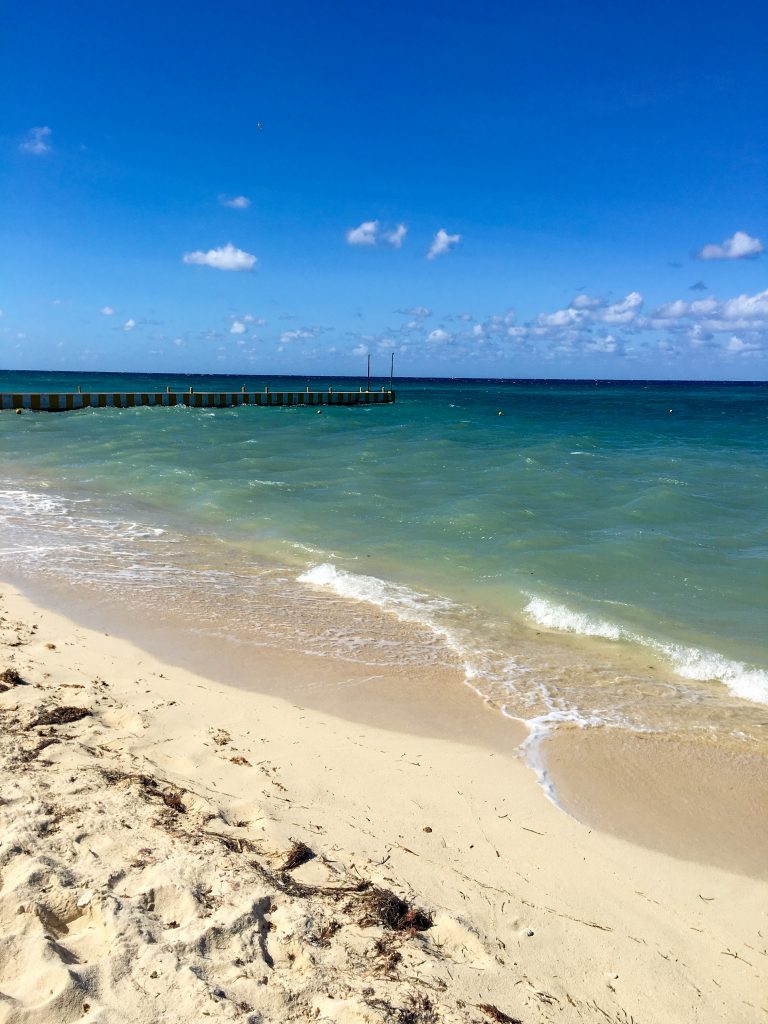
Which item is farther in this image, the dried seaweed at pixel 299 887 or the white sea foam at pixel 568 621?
the white sea foam at pixel 568 621

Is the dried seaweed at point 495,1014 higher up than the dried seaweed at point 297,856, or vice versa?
the dried seaweed at point 297,856

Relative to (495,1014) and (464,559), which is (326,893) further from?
(464,559)

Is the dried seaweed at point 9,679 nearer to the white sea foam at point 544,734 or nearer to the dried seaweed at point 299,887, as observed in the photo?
the dried seaweed at point 299,887

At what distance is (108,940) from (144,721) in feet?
8.89

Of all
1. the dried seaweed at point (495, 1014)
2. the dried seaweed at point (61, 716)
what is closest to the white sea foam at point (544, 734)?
the dried seaweed at point (495, 1014)

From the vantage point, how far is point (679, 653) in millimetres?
8188

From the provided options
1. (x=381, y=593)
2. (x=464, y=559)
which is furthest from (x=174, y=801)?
(x=464, y=559)

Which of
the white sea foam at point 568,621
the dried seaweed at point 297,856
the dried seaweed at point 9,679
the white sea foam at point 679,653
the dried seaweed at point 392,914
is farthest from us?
the white sea foam at point 568,621

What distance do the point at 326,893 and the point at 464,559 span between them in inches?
334

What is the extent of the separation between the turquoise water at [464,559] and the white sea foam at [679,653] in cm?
3

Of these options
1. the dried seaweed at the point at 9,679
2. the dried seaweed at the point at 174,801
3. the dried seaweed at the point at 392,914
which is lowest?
the dried seaweed at the point at 392,914

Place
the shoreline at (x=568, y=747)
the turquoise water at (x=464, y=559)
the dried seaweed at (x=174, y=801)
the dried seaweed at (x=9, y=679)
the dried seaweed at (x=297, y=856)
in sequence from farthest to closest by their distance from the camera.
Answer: the turquoise water at (x=464, y=559) < the dried seaweed at (x=9, y=679) < the shoreline at (x=568, y=747) < the dried seaweed at (x=174, y=801) < the dried seaweed at (x=297, y=856)

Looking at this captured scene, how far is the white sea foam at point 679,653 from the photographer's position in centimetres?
739

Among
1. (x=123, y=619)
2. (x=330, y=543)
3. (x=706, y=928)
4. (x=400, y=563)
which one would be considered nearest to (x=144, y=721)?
(x=123, y=619)
